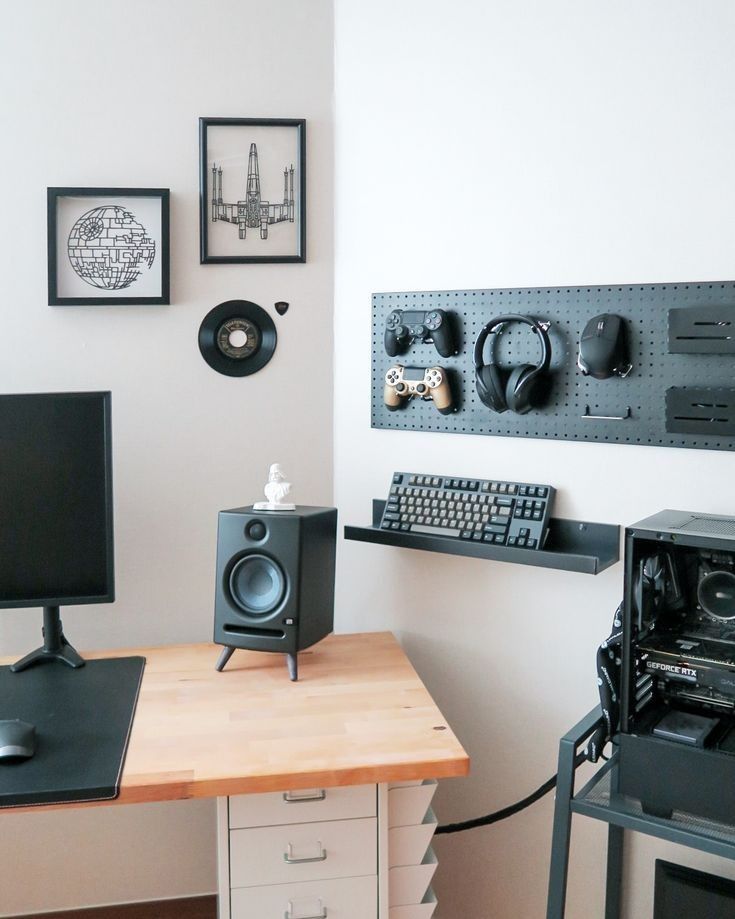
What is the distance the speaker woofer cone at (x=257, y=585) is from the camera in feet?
5.90

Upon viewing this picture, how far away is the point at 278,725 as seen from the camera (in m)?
1.58

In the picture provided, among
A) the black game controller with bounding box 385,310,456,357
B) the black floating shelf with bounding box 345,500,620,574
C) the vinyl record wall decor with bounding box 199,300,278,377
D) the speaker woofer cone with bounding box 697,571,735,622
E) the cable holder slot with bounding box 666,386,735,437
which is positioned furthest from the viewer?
the vinyl record wall decor with bounding box 199,300,278,377

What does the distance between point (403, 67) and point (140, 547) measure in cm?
124

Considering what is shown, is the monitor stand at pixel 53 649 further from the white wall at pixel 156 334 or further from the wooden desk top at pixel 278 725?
the white wall at pixel 156 334

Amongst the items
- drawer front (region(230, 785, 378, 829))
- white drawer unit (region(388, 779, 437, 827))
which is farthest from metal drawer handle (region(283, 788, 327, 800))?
white drawer unit (region(388, 779, 437, 827))

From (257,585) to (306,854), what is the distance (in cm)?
51

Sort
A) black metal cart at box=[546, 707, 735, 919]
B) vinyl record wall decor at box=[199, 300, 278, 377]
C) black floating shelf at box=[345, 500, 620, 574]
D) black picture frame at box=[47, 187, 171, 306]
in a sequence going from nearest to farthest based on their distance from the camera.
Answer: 1. black metal cart at box=[546, 707, 735, 919]
2. black floating shelf at box=[345, 500, 620, 574]
3. black picture frame at box=[47, 187, 171, 306]
4. vinyl record wall decor at box=[199, 300, 278, 377]

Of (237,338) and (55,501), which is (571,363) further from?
(55,501)

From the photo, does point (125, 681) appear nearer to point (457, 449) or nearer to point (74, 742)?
point (74, 742)

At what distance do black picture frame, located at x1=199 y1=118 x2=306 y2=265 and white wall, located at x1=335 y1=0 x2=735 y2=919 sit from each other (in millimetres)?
98

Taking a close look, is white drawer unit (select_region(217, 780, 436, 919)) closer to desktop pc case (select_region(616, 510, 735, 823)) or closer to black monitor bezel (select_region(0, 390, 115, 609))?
desktop pc case (select_region(616, 510, 735, 823))

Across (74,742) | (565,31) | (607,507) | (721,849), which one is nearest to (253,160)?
(565,31)

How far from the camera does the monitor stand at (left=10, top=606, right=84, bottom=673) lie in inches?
74.2

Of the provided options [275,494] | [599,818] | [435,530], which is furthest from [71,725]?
[599,818]
